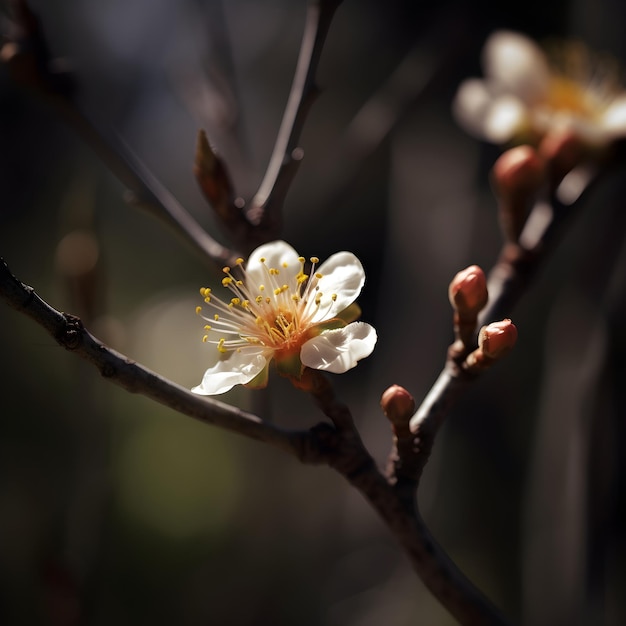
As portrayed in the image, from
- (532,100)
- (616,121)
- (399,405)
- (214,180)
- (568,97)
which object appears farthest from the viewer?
(568,97)

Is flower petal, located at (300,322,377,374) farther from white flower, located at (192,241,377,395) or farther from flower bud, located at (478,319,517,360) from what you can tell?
flower bud, located at (478,319,517,360)

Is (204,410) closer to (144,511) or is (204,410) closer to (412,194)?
(412,194)

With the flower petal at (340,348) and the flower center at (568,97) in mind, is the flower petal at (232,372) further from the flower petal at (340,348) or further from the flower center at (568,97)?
the flower center at (568,97)

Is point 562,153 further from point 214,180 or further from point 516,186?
point 214,180

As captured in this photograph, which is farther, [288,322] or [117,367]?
[288,322]

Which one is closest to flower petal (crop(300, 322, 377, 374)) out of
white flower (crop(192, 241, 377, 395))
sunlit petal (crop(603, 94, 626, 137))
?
white flower (crop(192, 241, 377, 395))

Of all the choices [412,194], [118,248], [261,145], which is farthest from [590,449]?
[118,248]

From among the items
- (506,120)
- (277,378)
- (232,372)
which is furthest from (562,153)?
(277,378)
